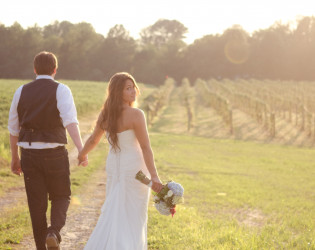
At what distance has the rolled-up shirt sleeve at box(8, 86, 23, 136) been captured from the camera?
13.9 feet

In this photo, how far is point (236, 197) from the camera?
32.7 ft

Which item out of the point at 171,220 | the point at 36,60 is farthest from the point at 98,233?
the point at 171,220

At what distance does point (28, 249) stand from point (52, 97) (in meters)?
1.99

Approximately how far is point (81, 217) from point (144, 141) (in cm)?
296

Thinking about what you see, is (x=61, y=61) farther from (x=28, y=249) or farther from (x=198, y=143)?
(x=28, y=249)

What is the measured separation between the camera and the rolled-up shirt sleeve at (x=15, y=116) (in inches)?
166

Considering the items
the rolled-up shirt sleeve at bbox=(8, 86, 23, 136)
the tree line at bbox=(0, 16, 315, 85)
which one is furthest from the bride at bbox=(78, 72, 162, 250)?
the tree line at bbox=(0, 16, 315, 85)

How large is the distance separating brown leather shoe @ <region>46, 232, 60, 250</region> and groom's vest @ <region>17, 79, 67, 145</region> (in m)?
0.84

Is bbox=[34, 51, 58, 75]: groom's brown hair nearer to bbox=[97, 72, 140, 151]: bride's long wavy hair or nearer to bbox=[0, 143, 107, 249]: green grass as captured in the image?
bbox=[97, 72, 140, 151]: bride's long wavy hair

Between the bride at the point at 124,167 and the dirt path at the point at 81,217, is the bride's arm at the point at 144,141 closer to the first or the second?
the bride at the point at 124,167

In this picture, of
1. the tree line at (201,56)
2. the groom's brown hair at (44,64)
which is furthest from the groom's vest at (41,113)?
the tree line at (201,56)

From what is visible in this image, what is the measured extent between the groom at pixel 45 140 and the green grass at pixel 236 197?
1.52 metres

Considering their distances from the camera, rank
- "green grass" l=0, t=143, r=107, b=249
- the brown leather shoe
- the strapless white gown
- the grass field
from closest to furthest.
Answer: the brown leather shoe
the strapless white gown
"green grass" l=0, t=143, r=107, b=249
the grass field

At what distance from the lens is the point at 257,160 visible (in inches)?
691
